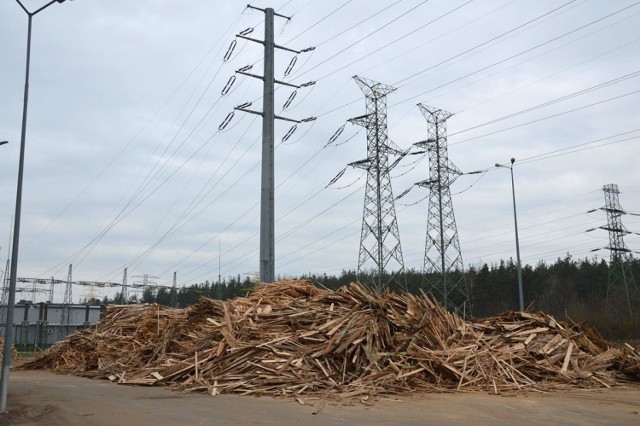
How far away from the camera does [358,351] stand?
13.6 m

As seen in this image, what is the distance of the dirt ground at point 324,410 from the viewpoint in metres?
9.30

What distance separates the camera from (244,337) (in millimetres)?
15180

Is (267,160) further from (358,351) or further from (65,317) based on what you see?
(65,317)

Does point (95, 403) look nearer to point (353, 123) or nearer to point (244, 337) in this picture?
point (244, 337)

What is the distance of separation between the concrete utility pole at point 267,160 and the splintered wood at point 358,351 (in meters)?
5.10

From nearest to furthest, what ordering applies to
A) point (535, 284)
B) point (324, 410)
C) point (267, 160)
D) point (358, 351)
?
point (324, 410)
point (358, 351)
point (267, 160)
point (535, 284)

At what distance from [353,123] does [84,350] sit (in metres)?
23.2

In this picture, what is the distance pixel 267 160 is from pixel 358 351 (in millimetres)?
13080

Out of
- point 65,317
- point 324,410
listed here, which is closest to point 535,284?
point 65,317

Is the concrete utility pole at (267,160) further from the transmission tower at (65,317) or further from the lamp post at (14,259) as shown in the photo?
the transmission tower at (65,317)

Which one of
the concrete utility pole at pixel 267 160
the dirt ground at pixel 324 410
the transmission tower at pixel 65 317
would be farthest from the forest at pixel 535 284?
the dirt ground at pixel 324 410

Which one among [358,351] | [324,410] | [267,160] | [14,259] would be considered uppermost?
[267,160]

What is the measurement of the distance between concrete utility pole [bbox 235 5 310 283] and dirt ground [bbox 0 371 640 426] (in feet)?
36.1

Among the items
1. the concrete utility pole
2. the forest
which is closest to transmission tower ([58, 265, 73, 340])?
the forest
